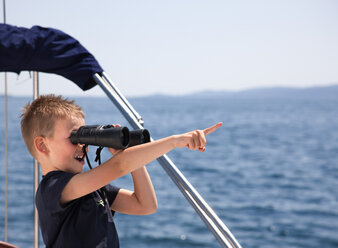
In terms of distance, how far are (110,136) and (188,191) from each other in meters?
0.36

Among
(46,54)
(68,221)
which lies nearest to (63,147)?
(68,221)

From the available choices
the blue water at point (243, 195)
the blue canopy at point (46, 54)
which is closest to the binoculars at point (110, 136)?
the blue canopy at point (46, 54)

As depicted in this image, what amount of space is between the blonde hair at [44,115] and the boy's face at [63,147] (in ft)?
0.04

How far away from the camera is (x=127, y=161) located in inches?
40.1

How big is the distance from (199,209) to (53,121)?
441 mm

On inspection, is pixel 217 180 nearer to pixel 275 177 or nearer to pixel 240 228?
pixel 275 177

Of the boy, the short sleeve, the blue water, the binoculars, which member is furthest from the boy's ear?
the blue water

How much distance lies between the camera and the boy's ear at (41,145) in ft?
3.84

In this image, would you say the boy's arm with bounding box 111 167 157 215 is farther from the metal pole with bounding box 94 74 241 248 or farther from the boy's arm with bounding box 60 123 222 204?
the boy's arm with bounding box 60 123 222 204

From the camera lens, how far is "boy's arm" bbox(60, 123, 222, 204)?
0.97m

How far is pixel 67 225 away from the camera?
1.13 meters

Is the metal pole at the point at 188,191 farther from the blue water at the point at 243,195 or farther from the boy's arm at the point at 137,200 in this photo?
the blue water at the point at 243,195

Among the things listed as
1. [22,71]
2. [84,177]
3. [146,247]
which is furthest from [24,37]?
[146,247]

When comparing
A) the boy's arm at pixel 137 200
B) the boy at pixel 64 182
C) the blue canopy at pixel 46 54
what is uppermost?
the blue canopy at pixel 46 54
